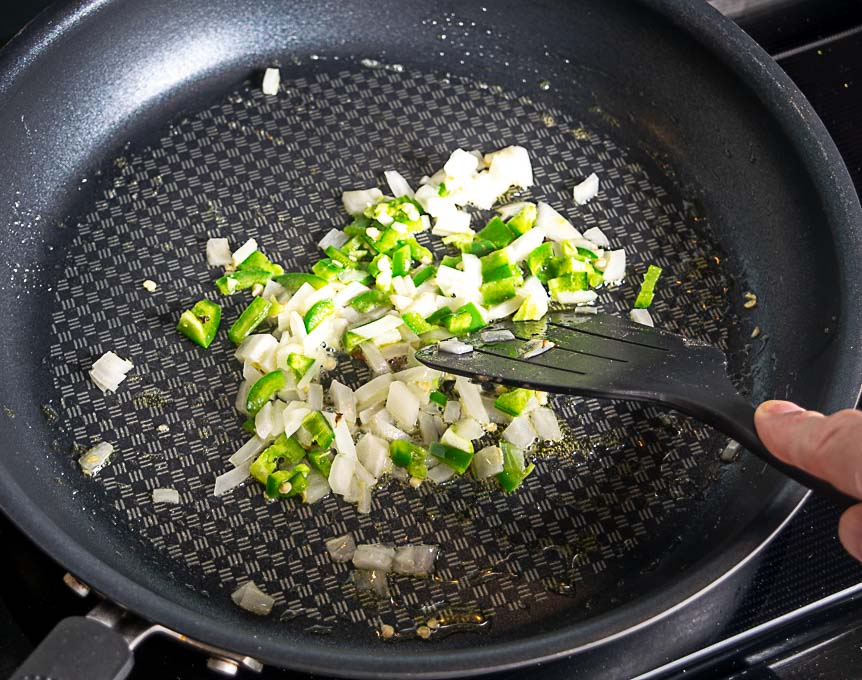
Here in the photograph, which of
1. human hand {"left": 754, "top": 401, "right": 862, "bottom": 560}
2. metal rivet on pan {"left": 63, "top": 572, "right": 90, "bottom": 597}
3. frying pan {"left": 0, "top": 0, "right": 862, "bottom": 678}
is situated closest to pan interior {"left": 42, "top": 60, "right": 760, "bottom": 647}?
frying pan {"left": 0, "top": 0, "right": 862, "bottom": 678}

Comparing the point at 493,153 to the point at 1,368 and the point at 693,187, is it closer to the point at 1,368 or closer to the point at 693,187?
the point at 693,187

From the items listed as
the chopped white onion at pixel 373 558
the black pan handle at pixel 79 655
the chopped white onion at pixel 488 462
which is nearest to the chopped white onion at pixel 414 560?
the chopped white onion at pixel 373 558

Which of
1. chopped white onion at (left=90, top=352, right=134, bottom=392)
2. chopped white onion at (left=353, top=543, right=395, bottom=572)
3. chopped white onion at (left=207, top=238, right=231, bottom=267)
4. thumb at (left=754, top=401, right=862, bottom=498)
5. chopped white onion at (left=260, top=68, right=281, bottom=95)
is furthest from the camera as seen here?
chopped white onion at (left=260, top=68, right=281, bottom=95)

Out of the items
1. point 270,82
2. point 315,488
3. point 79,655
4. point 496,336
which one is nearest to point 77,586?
point 79,655

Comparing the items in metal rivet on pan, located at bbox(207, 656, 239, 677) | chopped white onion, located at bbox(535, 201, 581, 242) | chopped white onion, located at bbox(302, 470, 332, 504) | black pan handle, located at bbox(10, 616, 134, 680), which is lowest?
metal rivet on pan, located at bbox(207, 656, 239, 677)

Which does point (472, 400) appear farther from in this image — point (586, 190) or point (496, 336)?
point (586, 190)

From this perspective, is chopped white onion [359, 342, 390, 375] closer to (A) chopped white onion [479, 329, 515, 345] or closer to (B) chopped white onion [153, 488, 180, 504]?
(A) chopped white onion [479, 329, 515, 345]

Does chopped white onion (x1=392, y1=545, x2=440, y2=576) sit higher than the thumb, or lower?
lower
